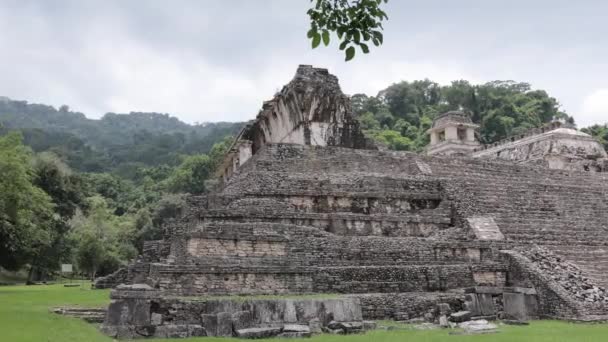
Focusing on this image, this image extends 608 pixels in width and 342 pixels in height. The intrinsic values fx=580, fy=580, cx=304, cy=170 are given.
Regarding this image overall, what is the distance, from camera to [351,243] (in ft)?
44.4

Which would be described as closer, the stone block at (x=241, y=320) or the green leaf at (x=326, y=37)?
the green leaf at (x=326, y=37)

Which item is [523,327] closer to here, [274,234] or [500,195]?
[274,234]

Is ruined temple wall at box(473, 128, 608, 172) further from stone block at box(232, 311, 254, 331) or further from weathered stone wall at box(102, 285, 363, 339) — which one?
stone block at box(232, 311, 254, 331)

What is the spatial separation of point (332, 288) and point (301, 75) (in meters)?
10.1

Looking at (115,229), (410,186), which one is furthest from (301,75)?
(115,229)

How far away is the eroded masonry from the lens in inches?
414

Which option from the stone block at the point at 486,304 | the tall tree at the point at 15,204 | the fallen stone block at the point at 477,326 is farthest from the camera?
the tall tree at the point at 15,204

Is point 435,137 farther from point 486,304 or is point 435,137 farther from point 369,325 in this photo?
point 369,325

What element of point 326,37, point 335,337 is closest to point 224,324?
point 335,337

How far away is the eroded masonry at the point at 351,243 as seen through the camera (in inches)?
414

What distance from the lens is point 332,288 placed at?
1228 cm

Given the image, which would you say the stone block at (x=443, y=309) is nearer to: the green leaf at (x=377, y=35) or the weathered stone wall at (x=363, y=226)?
the weathered stone wall at (x=363, y=226)

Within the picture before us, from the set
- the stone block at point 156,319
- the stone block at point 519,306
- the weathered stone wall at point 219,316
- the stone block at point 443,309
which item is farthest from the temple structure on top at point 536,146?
the stone block at point 156,319

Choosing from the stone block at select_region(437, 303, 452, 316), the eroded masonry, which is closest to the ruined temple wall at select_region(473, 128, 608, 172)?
the eroded masonry
